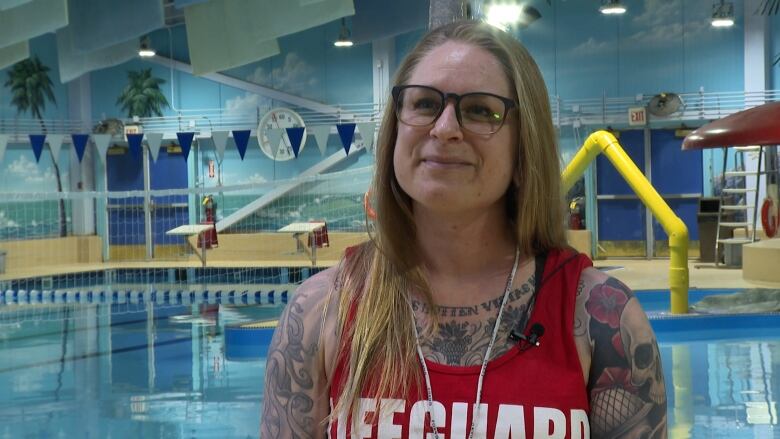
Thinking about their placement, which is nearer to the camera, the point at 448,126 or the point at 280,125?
the point at 448,126

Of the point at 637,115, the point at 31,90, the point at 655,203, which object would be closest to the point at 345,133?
the point at 637,115

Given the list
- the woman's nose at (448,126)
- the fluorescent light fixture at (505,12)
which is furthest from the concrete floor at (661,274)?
the woman's nose at (448,126)

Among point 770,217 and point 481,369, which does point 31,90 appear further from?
point 481,369

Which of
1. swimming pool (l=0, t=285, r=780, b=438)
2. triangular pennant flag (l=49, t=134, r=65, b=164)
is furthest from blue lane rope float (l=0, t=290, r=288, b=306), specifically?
triangular pennant flag (l=49, t=134, r=65, b=164)

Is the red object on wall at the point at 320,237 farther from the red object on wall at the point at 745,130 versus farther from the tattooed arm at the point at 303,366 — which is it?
the tattooed arm at the point at 303,366

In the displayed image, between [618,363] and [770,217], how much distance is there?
14.9m

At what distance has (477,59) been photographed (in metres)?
1.56

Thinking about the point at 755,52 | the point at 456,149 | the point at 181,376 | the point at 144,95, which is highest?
the point at 755,52

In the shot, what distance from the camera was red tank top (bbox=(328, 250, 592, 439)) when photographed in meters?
1.47

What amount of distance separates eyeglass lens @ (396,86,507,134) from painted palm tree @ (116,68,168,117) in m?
19.6

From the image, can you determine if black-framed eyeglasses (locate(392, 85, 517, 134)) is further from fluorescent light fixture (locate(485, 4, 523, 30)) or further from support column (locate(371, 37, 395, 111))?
support column (locate(371, 37, 395, 111))

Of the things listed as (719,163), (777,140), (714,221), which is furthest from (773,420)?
(719,163)

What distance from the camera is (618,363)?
1.52 m

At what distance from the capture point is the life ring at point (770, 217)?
15141 mm
